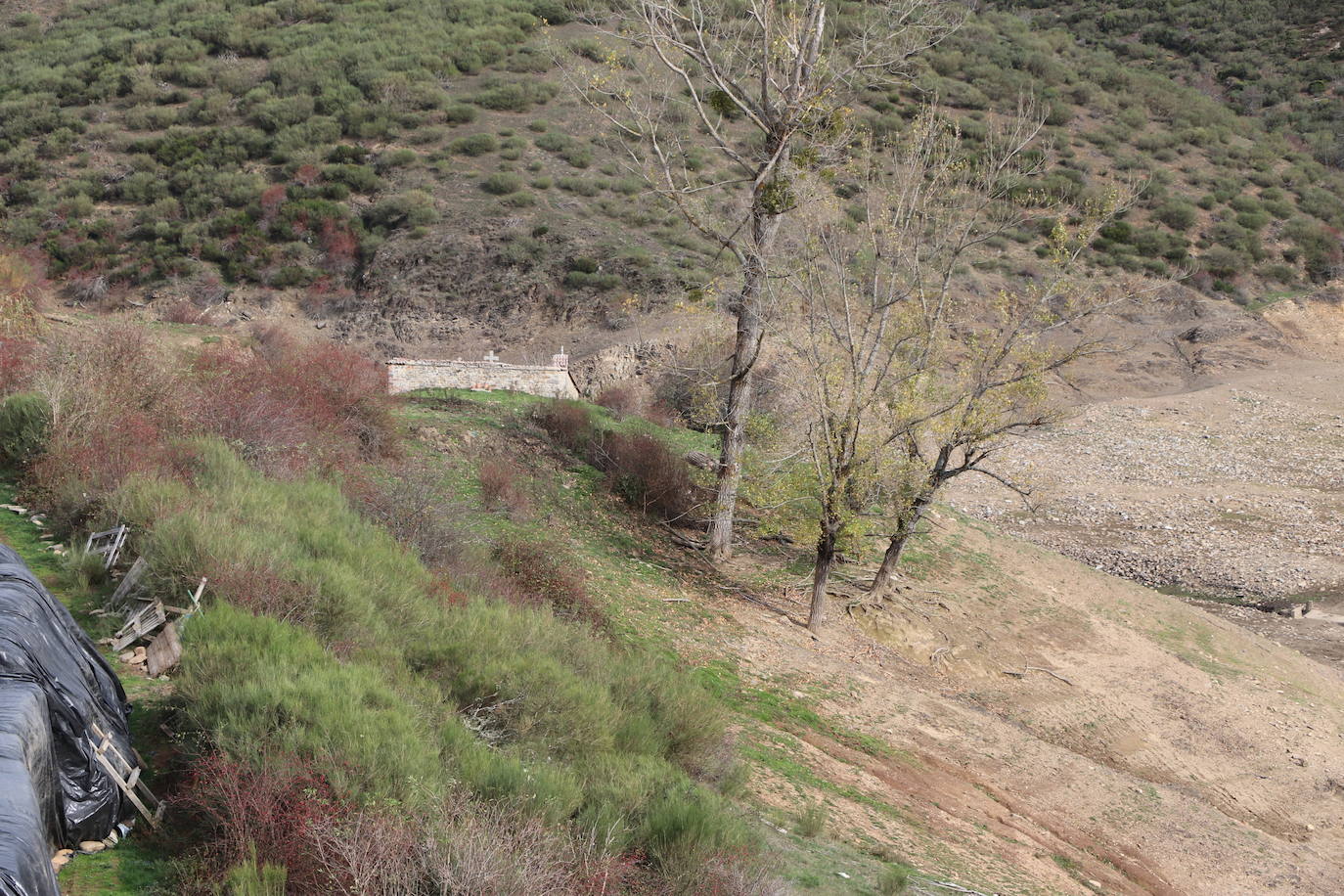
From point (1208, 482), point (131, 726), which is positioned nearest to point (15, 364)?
point (131, 726)

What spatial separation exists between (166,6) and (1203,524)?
5680cm

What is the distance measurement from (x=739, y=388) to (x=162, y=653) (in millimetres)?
9996

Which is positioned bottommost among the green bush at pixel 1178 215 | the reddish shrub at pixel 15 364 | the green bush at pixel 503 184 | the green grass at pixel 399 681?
the green grass at pixel 399 681

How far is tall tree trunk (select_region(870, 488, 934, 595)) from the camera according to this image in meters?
14.6

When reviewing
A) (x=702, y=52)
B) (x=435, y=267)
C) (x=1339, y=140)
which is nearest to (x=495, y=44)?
(x=435, y=267)

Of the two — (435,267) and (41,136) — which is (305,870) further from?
(41,136)

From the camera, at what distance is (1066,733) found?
13625 millimetres

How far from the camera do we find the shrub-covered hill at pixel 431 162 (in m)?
32.6

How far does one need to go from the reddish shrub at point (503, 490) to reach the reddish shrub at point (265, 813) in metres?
8.93

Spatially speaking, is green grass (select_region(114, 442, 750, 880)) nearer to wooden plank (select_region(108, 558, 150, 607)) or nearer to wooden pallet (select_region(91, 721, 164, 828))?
wooden plank (select_region(108, 558, 150, 607))

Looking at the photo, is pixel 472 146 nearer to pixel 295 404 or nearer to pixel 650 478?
pixel 650 478

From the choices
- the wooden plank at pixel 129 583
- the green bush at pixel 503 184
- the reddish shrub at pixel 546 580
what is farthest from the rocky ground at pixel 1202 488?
the green bush at pixel 503 184

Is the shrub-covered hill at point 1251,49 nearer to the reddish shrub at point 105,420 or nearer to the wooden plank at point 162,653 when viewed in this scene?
the reddish shrub at point 105,420

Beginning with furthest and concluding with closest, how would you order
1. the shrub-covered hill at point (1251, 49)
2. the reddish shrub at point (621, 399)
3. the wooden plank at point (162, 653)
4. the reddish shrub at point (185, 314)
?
the shrub-covered hill at point (1251, 49) → the reddish shrub at point (185, 314) → the reddish shrub at point (621, 399) → the wooden plank at point (162, 653)
